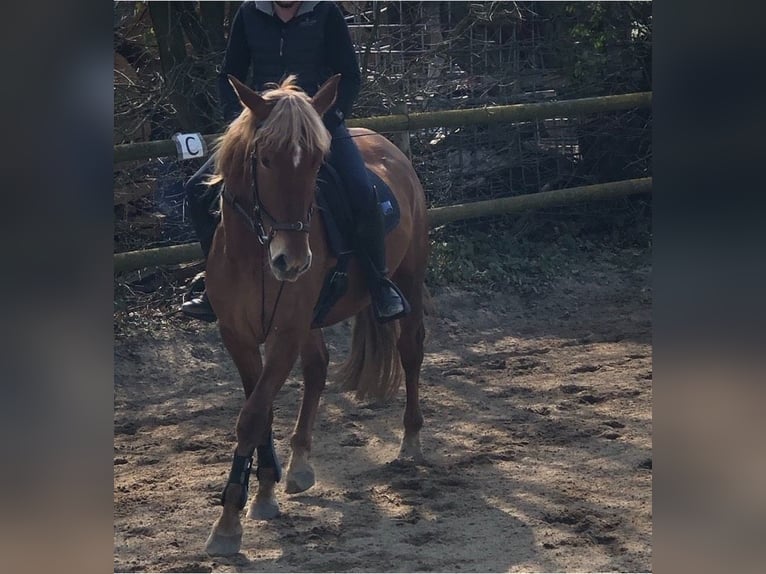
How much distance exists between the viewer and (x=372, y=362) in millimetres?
5414

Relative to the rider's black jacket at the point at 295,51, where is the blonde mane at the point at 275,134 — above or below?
below

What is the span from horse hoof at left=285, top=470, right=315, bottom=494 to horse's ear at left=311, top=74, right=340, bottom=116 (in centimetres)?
174

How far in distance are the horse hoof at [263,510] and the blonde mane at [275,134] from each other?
145 centimetres

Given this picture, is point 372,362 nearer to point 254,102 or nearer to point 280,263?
point 280,263

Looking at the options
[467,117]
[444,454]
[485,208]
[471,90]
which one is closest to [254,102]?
[444,454]

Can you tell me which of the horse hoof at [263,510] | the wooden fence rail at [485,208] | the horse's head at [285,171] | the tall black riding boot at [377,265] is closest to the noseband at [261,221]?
the horse's head at [285,171]

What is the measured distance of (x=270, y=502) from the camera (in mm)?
4301

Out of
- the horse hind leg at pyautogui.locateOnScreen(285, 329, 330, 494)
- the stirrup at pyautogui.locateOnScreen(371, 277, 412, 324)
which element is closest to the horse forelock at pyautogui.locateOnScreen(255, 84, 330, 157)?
the stirrup at pyautogui.locateOnScreen(371, 277, 412, 324)

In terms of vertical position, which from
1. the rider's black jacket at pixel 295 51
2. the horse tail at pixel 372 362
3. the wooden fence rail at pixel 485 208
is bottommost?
the horse tail at pixel 372 362

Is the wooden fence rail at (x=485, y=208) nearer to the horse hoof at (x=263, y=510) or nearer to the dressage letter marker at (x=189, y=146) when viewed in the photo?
the dressage letter marker at (x=189, y=146)

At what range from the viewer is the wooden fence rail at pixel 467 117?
6785mm
